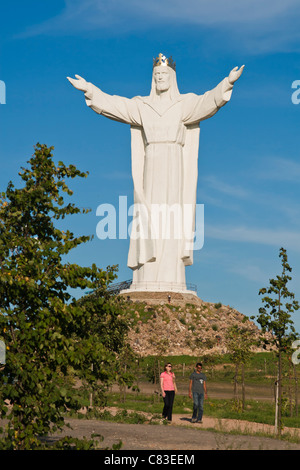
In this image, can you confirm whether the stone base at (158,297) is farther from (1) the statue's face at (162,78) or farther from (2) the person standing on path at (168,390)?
(2) the person standing on path at (168,390)

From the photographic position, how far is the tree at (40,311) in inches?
318

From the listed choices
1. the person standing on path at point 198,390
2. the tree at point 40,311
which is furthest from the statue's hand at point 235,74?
the tree at point 40,311

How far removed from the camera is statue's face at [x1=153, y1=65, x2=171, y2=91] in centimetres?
4269

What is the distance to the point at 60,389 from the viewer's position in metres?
8.12

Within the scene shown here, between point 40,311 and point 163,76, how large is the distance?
119 feet

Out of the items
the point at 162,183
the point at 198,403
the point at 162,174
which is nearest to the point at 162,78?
the point at 162,174

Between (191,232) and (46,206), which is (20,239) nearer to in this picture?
(46,206)

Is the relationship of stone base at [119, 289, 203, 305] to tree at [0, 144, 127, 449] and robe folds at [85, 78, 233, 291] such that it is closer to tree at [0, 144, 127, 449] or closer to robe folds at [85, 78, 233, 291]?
robe folds at [85, 78, 233, 291]

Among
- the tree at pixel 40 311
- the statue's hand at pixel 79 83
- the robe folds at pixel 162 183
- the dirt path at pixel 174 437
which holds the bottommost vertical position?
the dirt path at pixel 174 437

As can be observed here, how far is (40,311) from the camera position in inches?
319

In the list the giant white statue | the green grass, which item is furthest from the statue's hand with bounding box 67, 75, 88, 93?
the green grass

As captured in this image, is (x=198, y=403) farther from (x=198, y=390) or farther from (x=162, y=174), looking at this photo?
(x=162, y=174)

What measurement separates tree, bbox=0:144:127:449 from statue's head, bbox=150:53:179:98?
34.8 meters

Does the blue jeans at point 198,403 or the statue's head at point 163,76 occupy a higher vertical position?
the statue's head at point 163,76
